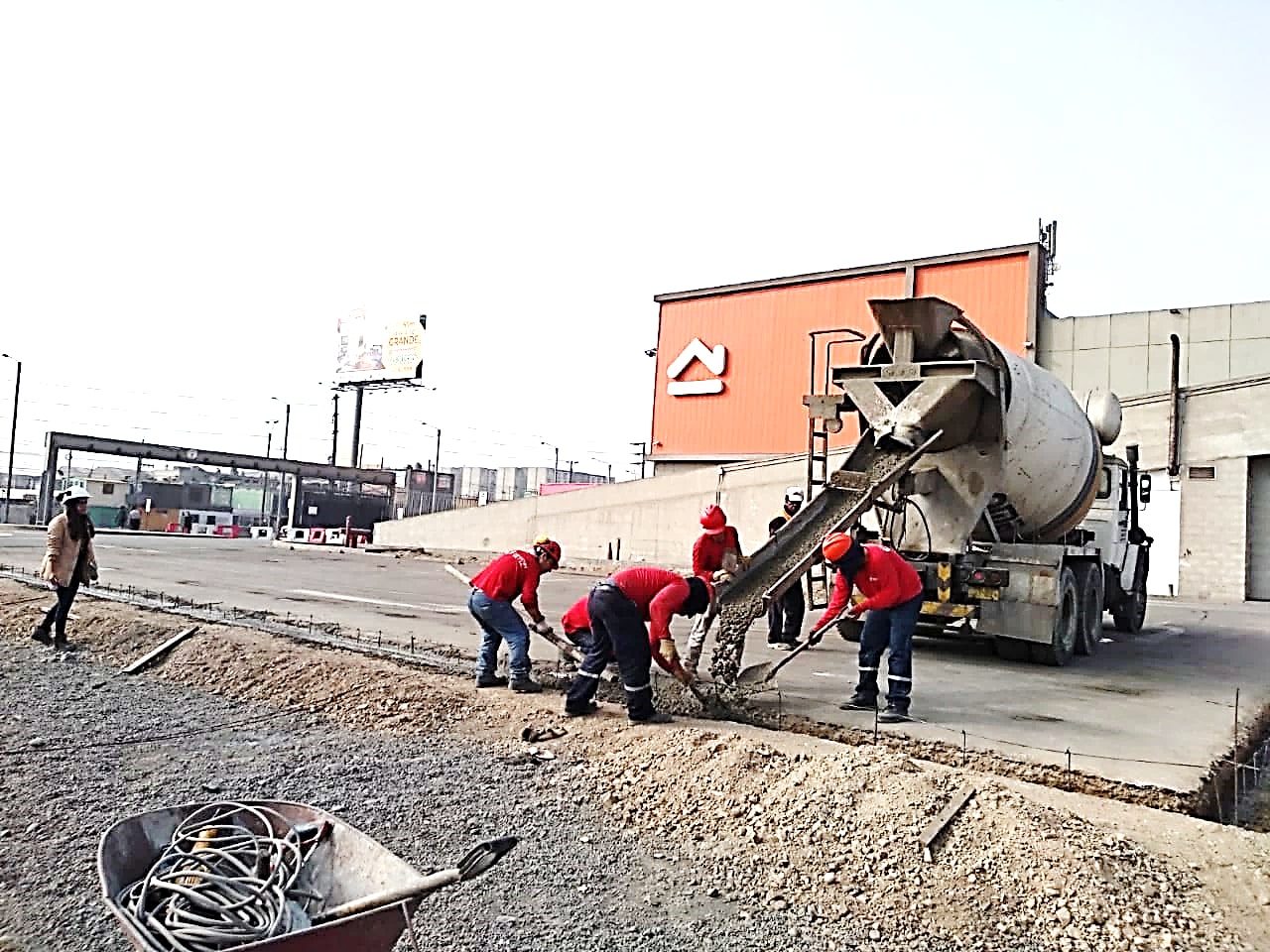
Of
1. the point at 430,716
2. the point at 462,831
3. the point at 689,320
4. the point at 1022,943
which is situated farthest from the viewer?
the point at 689,320

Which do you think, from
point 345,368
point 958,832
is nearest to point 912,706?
point 958,832

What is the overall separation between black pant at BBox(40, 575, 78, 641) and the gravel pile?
6979 mm

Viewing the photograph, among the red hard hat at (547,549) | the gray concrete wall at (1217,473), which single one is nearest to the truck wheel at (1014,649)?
the red hard hat at (547,549)

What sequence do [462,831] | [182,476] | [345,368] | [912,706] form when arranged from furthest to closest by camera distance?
[182,476] < [345,368] < [912,706] < [462,831]

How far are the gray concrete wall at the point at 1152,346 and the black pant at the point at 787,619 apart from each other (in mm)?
17010

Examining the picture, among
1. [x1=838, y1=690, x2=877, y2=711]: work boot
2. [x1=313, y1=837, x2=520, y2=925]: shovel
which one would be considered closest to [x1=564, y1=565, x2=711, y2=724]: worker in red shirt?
[x1=838, y1=690, x2=877, y2=711]: work boot

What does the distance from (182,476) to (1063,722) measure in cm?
6914

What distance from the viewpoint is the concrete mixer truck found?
950 cm

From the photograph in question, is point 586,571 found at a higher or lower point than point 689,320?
lower

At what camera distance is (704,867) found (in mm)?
4723

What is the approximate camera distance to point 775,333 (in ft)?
96.8

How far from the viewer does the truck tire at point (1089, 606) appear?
36.8 ft

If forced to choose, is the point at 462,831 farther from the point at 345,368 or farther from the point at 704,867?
the point at 345,368

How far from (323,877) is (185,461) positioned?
41819mm
